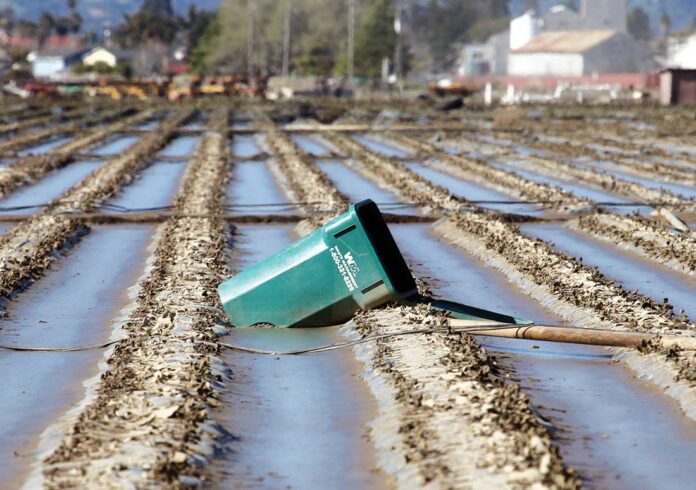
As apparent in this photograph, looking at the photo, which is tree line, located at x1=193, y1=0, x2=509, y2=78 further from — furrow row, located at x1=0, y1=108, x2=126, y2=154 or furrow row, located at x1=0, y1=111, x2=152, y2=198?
furrow row, located at x1=0, y1=111, x2=152, y2=198

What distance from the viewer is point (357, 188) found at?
18.2 meters

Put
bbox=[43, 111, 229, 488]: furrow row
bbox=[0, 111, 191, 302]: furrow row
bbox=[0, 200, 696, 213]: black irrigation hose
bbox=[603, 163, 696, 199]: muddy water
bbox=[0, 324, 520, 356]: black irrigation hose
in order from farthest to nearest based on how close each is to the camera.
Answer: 1. bbox=[603, 163, 696, 199]: muddy water
2. bbox=[0, 200, 696, 213]: black irrigation hose
3. bbox=[0, 111, 191, 302]: furrow row
4. bbox=[0, 324, 520, 356]: black irrigation hose
5. bbox=[43, 111, 229, 488]: furrow row

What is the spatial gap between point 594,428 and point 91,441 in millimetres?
2180

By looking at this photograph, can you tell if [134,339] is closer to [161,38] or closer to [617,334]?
[617,334]

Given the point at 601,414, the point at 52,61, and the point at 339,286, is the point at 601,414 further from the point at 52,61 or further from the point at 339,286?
the point at 52,61

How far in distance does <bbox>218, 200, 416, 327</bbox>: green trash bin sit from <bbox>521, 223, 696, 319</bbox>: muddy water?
6.83ft

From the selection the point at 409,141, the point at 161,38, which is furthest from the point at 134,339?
the point at 161,38

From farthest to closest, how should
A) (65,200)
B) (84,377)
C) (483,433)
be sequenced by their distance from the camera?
(65,200)
(84,377)
(483,433)

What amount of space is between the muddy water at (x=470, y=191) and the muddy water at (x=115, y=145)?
699 centimetres

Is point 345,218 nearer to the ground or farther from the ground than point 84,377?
farther from the ground

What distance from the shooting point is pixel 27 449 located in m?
5.85

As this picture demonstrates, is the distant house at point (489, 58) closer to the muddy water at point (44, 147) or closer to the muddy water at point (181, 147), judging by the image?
the muddy water at point (181, 147)

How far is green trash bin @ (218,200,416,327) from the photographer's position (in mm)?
7996


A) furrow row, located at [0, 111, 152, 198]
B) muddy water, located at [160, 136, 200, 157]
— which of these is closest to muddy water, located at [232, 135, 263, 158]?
muddy water, located at [160, 136, 200, 157]
